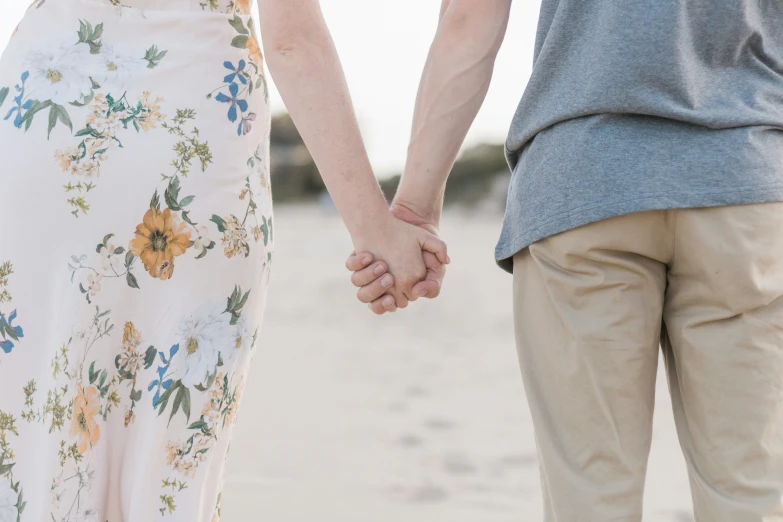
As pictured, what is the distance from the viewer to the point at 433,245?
2332 mm

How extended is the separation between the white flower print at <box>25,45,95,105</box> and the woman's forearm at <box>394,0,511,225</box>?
70 centimetres

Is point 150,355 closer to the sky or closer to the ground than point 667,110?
Result: closer to the ground

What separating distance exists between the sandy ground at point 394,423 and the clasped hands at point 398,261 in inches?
58.9

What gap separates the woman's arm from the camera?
6.95ft

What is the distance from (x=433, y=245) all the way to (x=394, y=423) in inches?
112

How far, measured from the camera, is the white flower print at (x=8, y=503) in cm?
188

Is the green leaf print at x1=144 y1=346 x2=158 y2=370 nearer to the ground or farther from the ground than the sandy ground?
farther from the ground

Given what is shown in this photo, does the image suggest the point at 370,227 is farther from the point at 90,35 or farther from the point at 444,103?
the point at 90,35

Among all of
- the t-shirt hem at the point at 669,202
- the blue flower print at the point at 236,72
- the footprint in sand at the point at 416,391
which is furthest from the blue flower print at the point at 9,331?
the footprint in sand at the point at 416,391

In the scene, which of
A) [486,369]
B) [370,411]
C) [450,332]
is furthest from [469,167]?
[370,411]

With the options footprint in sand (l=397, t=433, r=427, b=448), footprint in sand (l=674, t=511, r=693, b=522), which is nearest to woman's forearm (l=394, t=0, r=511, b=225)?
footprint in sand (l=674, t=511, r=693, b=522)

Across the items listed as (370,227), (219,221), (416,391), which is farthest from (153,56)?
(416,391)

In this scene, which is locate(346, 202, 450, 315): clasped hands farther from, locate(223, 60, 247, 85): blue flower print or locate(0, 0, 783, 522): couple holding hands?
locate(223, 60, 247, 85): blue flower print

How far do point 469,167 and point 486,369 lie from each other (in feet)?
40.2
